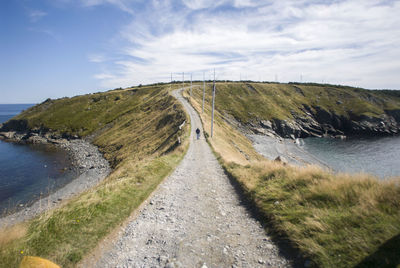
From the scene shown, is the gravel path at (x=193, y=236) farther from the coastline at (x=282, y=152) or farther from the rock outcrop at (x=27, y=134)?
the rock outcrop at (x=27, y=134)

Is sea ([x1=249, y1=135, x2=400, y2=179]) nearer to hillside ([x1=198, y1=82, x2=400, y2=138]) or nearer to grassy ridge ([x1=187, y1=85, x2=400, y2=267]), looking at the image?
hillside ([x1=198, y1=82, x2=400, y2=138])

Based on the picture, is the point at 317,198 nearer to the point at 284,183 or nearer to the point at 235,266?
the point at 284,183

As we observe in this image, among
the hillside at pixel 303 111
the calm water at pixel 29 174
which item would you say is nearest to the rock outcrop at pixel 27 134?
the calm water at pixel 29 174

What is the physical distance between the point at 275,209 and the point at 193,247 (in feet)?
12.6

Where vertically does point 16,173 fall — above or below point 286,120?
below

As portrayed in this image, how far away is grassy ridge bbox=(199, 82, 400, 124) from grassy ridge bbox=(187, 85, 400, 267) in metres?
84.1

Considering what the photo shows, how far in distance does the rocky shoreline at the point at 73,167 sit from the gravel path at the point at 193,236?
4.35 meters

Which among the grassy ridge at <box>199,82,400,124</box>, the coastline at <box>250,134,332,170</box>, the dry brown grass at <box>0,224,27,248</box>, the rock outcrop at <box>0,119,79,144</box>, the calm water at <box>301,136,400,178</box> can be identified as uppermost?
the grassy ridge at <box>199,82,400,124</box>

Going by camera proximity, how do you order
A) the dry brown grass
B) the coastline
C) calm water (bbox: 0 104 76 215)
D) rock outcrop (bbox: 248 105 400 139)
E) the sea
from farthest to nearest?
1. rock outcrop (bbox: 248 105 400 139)
2. the coastline
3. the sea
4. calm water (bbox: 0 104 76 215)
5. the dry brown grass

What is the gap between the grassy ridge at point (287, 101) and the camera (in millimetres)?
101444

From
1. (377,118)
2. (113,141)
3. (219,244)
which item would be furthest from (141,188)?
(377,118)

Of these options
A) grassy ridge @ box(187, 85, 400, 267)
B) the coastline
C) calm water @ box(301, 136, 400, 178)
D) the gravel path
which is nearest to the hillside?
the coastline

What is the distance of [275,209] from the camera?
8188mm

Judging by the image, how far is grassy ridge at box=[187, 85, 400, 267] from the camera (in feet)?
15.5
